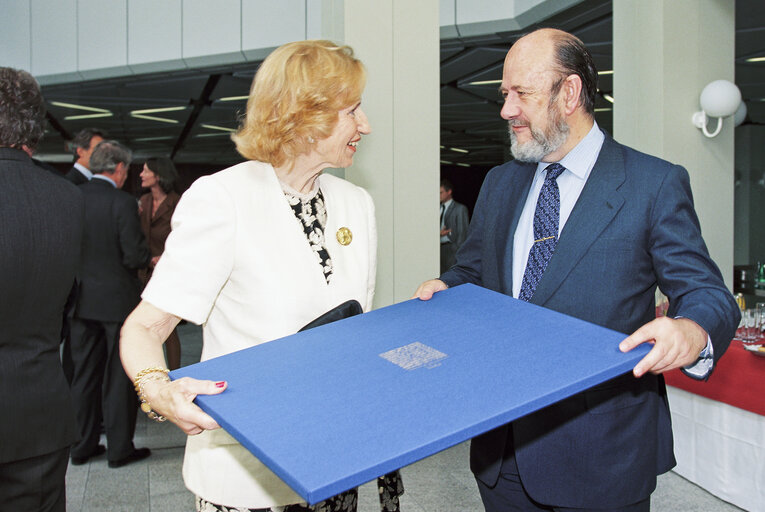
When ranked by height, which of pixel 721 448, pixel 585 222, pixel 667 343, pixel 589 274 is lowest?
pixel 721 448

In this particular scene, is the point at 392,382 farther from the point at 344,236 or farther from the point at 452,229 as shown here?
the point at 452,229

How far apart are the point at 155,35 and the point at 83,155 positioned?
435 cm

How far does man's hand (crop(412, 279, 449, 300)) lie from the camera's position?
1.54 meters

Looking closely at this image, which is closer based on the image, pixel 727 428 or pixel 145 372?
pixel 145 372

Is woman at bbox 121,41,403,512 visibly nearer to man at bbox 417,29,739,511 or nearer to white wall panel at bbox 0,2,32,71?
man at bbox 417,29,739,511

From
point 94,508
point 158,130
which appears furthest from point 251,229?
point 158,130

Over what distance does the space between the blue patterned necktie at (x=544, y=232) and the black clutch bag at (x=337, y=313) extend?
1.45ft

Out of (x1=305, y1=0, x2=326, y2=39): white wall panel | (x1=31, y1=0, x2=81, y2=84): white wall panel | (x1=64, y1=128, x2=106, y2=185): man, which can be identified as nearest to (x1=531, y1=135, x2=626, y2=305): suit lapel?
(x1=64, y1=128, x2=106, y2=185): man

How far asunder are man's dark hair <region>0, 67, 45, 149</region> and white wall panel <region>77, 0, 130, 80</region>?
23.3 ft

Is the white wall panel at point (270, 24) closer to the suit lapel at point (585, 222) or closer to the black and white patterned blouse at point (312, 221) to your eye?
the black and white patterned blouse at point (312, 221)

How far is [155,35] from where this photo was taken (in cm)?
801

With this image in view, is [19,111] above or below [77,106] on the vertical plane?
below

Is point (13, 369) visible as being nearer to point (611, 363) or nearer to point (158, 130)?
point (611, 363)

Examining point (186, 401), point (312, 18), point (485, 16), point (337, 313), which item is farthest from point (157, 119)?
point (186, 401)
